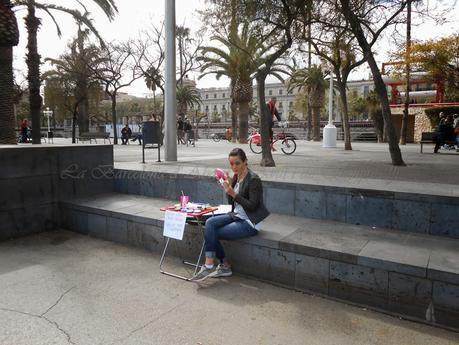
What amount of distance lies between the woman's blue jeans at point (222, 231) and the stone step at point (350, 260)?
14 centimetres

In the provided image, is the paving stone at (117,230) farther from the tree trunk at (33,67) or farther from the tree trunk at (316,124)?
the tree trunk at (316,124)

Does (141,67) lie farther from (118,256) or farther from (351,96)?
(351,96)

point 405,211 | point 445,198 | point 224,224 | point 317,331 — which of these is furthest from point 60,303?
point 445,198

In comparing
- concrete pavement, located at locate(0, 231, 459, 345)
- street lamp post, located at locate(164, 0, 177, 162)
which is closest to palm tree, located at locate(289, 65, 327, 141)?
street lamp post, located at locate(164, 0, 177, 162)

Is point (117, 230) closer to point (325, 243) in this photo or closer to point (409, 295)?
point (325, 243)

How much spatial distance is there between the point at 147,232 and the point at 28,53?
15.8 meters

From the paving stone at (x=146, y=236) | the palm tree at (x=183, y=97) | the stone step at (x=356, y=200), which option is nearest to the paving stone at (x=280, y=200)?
the stone step at (x=356, y=200)

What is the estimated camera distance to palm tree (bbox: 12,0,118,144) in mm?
14962

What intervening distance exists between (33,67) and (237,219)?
56.1ft

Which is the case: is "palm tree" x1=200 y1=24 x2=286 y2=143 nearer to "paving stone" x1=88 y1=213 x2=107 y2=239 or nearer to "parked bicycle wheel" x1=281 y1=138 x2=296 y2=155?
"parked bicycle wheel" x1=281 y1=138 x2=296 y2=155

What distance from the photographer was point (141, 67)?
27000 millimetres

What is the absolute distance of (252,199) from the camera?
448cm

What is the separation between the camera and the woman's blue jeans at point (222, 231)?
14.8 ft

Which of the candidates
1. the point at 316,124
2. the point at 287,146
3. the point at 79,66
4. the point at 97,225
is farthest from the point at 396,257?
the point at 79,66
